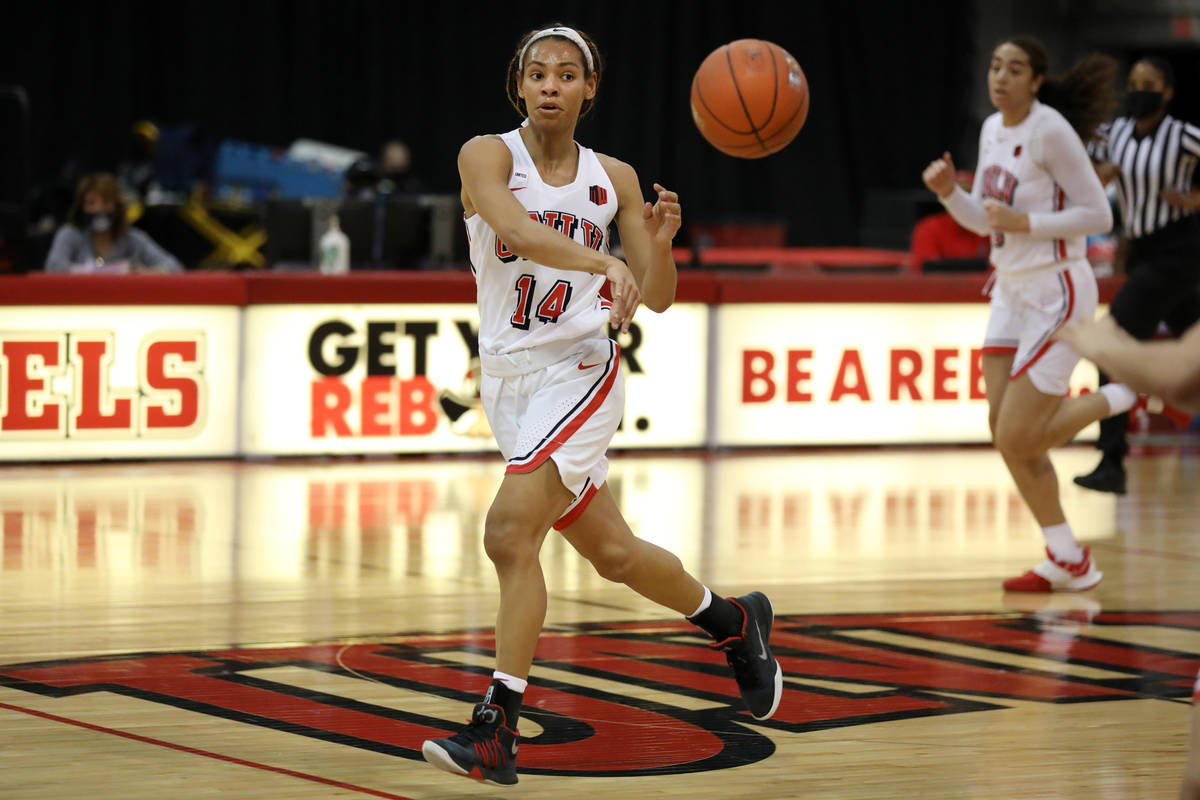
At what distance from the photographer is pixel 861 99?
73.7 feet

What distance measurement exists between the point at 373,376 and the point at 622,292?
6.35 metres

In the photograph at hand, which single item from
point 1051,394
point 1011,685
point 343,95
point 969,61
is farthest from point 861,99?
point 1011,685

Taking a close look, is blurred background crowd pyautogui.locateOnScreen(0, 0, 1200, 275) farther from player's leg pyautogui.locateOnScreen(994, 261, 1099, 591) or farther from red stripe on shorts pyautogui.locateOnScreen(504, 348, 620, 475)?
red stripe on shorts pyautogui.locateOnScreen(504, 348, 620, 475)

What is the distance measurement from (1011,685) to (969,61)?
17923 millimetres

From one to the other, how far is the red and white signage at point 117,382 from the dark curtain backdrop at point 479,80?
969cm

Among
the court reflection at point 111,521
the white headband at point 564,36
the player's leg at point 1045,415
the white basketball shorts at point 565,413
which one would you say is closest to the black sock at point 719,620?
the white basketball shorts at point 565,413

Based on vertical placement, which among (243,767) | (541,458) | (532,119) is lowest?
(243,767)

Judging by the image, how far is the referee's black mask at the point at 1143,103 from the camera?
8.81 m

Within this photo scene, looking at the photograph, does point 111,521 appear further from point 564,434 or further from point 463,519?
point 564,434

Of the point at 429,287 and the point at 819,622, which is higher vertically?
the point at 429,287

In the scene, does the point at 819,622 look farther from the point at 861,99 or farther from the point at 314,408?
the point at 861,99

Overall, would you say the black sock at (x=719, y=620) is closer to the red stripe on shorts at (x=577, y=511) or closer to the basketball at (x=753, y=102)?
the red stripe on shorts at (x=577, y=511)

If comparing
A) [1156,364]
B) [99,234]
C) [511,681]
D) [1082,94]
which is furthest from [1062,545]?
[99,234]

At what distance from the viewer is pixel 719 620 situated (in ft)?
16.0
